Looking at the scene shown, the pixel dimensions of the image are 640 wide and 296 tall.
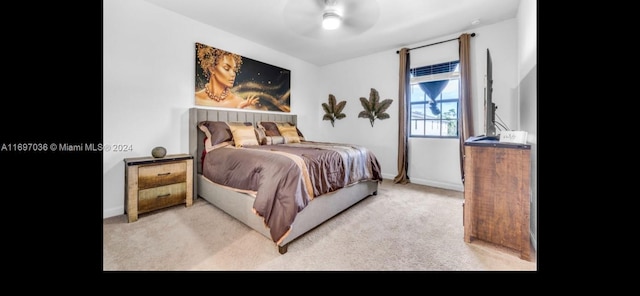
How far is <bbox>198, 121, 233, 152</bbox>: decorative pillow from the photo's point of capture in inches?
111

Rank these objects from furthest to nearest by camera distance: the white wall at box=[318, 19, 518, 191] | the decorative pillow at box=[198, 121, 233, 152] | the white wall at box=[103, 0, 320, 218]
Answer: the white wall at box=[318, 19, 518, 191] < the decorative pillow at box=[198, 121, 233, 152] < the white wall at box=[103, 0, 320, 218]

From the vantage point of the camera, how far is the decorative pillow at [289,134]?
11.7 feet

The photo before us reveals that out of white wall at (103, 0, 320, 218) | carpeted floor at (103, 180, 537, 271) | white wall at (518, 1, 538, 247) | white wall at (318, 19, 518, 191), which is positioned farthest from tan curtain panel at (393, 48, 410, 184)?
white wall at (103, 0, 320, 218)

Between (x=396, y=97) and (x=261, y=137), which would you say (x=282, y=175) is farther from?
(x=396, y=97)

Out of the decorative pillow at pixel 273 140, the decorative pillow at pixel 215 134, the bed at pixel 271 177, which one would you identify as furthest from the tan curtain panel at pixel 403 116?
the decorative pillow at pixel 215 134

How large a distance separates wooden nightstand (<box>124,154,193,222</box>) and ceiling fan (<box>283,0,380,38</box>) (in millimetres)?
1964

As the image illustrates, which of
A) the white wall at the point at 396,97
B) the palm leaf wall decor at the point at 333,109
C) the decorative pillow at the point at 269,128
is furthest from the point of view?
the palm leaf wall decor at the point at 333,109

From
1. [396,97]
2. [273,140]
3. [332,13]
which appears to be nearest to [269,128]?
[273,140]

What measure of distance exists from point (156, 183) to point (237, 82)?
1831mm

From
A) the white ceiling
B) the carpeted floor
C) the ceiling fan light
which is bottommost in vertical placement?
the carpeted floor

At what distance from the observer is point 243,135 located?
2.96m

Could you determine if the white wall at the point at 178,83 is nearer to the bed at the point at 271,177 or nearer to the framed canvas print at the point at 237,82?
the framed canvas print at the point at 237,82

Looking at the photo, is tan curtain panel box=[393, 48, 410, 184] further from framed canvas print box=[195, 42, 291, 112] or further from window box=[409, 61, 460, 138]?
framed canvas print box=[195, 42, 291, 112]
